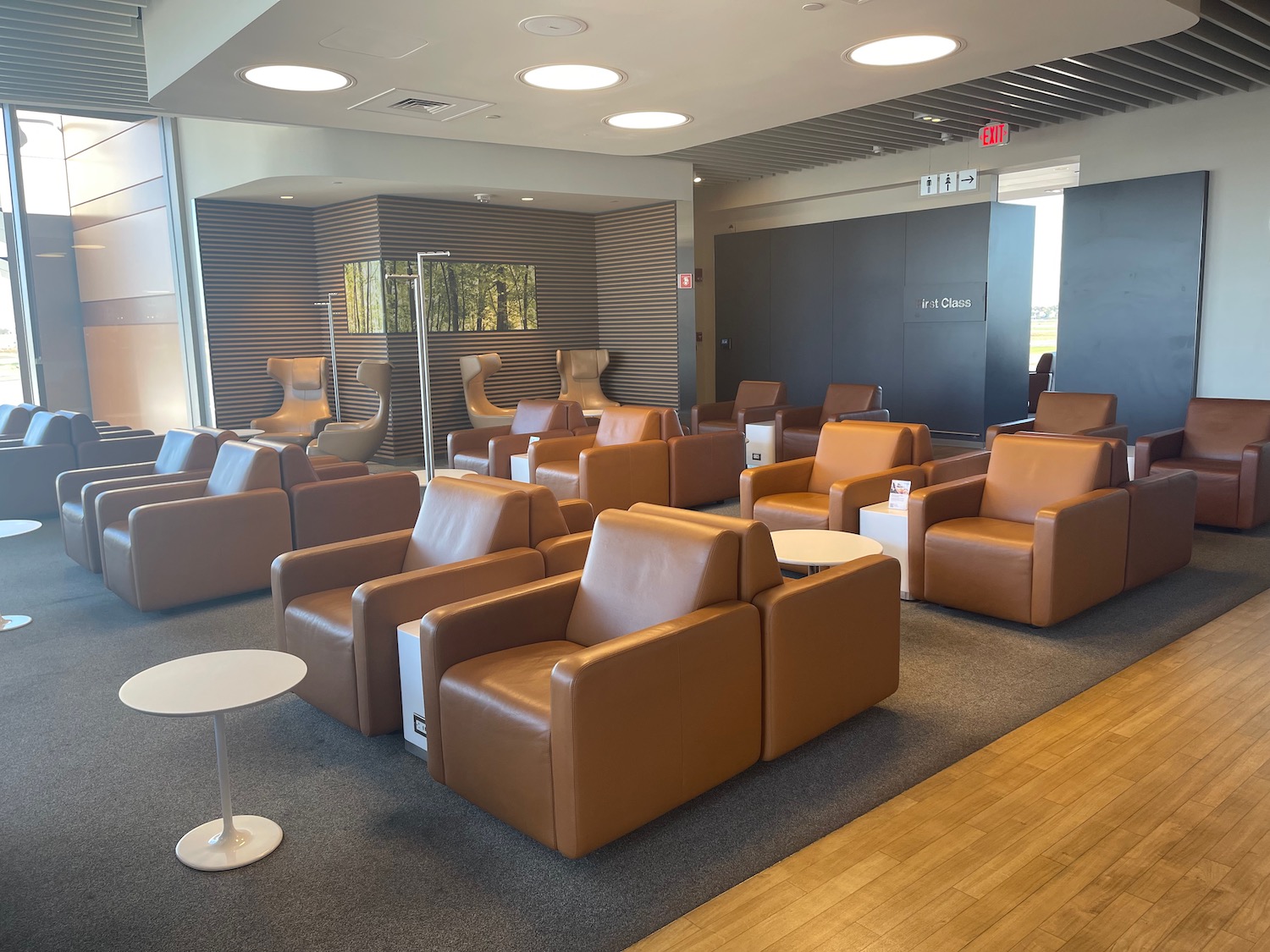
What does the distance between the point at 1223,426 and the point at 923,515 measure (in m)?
3.38

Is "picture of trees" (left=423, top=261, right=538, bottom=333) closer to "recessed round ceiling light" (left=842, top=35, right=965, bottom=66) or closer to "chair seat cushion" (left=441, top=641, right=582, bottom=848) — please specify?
"recessed round ceiling light" (left=842, top=35, right=965, bottom=66)

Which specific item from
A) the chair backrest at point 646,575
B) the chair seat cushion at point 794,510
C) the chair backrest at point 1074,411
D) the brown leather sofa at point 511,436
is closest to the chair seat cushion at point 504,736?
the chair backrest at point 646,575

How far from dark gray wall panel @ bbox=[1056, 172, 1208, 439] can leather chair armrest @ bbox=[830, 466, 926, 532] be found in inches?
195

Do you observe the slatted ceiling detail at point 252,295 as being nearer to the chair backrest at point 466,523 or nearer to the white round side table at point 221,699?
the chair backrest at point 466,523

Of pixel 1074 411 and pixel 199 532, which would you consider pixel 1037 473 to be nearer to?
pixel 1074 411

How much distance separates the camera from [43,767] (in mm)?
3145

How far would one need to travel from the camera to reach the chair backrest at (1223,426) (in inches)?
250

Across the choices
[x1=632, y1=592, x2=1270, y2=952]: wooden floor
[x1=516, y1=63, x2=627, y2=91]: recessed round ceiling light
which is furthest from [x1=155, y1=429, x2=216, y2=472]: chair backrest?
[x1=632, y1=592, x2=1270, y2=952]: wooden floor

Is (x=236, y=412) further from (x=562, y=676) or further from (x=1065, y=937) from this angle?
(x=1065, y=937)

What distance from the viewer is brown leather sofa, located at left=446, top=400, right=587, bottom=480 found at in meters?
7.37

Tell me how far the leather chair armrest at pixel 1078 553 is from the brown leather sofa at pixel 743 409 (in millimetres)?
4265

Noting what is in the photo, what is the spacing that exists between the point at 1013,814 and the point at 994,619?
6.35ft

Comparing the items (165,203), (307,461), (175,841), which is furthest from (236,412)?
(175,841)

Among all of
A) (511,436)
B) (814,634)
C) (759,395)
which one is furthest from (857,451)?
(759,395)
